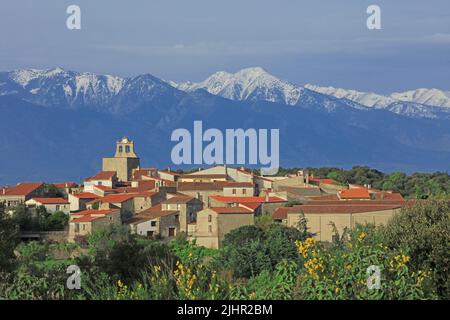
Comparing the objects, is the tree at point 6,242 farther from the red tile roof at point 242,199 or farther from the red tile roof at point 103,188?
the red tile roof at point 103,188

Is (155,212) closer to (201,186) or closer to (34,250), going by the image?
(201,186)

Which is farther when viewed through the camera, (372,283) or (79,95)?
(79,95)

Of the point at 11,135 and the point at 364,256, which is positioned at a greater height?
the point at 11,135

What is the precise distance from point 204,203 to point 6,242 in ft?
A: 96.5

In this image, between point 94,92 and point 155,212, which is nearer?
point 155,212

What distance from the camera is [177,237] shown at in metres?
42.2

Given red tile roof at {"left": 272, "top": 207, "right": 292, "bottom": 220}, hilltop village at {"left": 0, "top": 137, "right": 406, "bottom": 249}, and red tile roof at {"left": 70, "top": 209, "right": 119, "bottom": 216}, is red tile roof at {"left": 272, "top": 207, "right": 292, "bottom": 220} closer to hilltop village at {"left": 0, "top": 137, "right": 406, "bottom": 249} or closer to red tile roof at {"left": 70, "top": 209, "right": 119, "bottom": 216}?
hilltop village at {"left": 0, "top": 137, "right": 406, "bottom": 249}

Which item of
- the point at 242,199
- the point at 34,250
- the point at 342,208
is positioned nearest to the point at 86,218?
the point at 34,250

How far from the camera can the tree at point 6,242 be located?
17.4 meters

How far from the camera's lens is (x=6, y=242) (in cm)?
Answer: 1872

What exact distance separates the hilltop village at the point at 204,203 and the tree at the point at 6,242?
20.1m

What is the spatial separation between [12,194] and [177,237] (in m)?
11.7

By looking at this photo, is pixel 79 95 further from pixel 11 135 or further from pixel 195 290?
pixel 195 290
